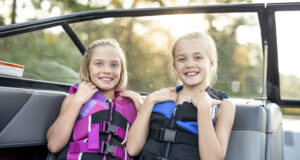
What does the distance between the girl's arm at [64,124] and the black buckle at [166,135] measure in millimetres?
486

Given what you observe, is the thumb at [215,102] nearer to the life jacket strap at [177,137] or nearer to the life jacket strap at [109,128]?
the life jacket strap at [177,137]

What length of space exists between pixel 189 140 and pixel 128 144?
0.35 meters

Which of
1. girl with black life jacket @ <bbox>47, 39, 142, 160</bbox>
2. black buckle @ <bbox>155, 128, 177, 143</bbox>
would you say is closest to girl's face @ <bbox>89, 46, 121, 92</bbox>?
girl with black life jacket @ <bbox>47, 39, 142, 160</bbox>

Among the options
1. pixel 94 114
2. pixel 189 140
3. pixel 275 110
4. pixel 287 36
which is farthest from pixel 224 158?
pixel 287 36

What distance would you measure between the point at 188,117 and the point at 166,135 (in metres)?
0.15

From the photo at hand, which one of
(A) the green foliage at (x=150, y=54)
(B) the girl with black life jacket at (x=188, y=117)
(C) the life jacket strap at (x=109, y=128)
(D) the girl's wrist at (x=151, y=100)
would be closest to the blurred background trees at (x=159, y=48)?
(A) the green foliage at (x=150, y=54)

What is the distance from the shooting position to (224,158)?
4.75 ft

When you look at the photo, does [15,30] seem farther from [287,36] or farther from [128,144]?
[287,36]

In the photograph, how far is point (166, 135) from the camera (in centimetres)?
145

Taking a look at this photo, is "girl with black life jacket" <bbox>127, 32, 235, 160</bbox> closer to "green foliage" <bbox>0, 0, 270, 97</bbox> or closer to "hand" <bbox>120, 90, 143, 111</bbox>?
"hand" <bbox>120, 90, 143, 111</bbox>

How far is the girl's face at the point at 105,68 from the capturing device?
1.80 m

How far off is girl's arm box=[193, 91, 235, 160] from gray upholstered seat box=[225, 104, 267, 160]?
0.26 ft

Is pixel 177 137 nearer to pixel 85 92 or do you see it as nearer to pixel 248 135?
pixel 248 135

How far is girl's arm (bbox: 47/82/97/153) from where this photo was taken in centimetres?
159
